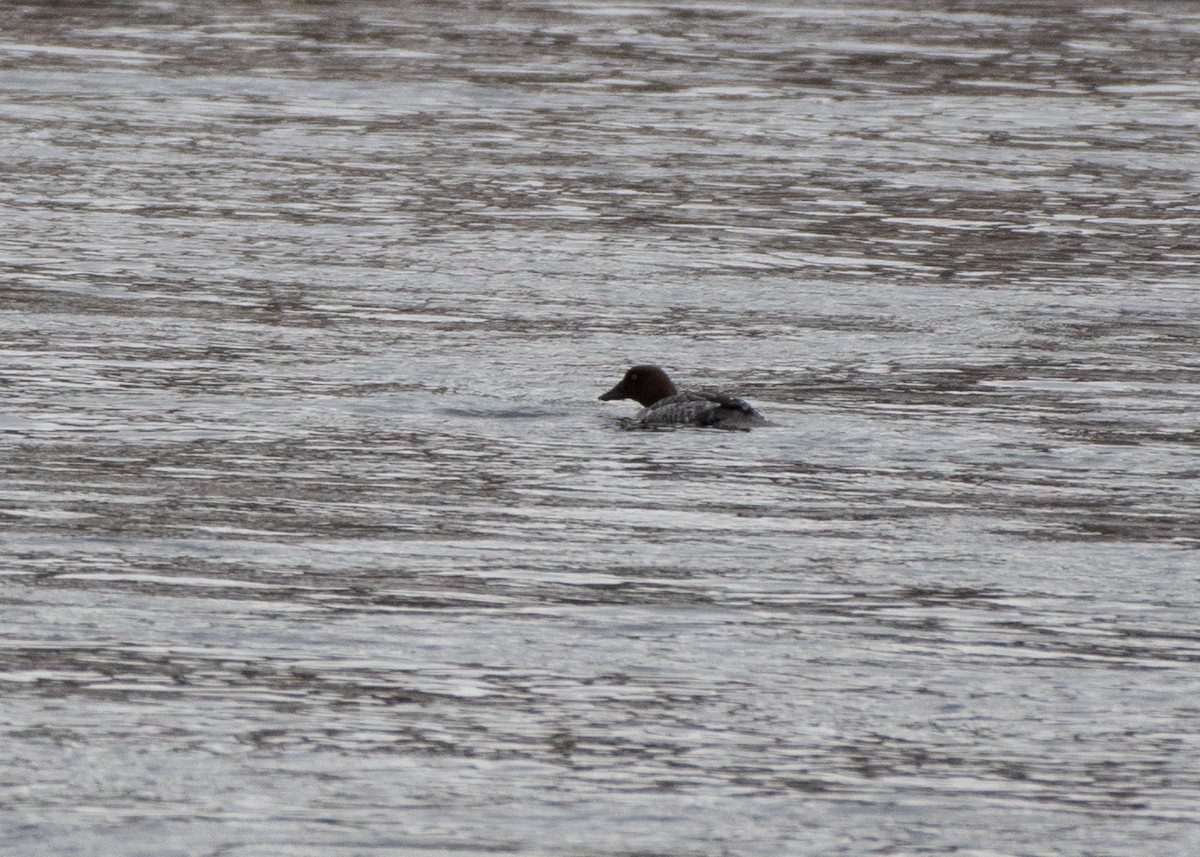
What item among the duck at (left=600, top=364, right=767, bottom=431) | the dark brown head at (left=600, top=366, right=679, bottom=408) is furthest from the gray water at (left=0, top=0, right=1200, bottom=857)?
the dark brown head at (left=600, top=366, right=679, bottom=408)

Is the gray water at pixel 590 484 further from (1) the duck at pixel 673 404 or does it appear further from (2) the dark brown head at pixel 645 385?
(2) the dark brown head at pixel 645 385

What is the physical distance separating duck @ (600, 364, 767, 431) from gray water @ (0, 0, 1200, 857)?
96mm

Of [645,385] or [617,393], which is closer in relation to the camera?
[645,385]

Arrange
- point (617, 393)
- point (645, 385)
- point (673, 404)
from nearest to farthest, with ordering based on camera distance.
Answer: point (673, 404) < point (645, 385) < point (617, 393)

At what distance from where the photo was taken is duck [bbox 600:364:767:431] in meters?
12.8

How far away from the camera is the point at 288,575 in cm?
969

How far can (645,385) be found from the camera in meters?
13.3

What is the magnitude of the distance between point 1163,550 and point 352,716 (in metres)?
3.82

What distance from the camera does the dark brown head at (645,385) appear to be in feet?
43.7

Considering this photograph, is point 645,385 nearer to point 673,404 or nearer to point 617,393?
point 617,393

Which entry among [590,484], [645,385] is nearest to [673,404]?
[645,385]

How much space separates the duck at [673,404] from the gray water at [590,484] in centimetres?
10

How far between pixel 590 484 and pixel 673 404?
1491 mm

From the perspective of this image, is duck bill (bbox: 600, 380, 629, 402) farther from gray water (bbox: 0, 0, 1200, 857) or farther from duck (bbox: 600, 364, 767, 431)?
gray water (bbox: 0, 0, 1200, 857)
